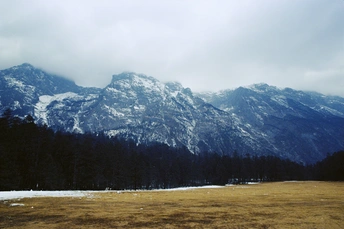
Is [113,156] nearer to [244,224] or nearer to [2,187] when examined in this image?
[2,187]

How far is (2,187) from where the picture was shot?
54.5m

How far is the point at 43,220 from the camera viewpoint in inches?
727

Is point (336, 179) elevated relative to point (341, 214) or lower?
lower

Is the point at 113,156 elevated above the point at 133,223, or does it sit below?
above

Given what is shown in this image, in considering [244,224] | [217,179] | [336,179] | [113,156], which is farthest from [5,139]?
[336,179]

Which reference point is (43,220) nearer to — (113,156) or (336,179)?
(113,156)

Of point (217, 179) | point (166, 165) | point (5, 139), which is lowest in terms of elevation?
point (217, 179)

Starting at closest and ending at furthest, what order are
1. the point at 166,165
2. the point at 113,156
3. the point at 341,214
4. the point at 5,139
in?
1. the point at 341,214
2. the point at 5,139
3. the point at 113,156
4. the point at 166,165

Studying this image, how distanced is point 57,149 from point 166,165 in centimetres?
6735

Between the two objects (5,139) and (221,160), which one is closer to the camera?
(5,139)

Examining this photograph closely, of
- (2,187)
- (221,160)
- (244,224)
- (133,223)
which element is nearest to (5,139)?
(2,187)

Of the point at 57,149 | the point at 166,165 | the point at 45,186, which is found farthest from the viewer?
the point at 166,165

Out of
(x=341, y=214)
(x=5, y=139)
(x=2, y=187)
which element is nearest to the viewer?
(x=341, y=214)

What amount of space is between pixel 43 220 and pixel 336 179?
16574 centimetres
